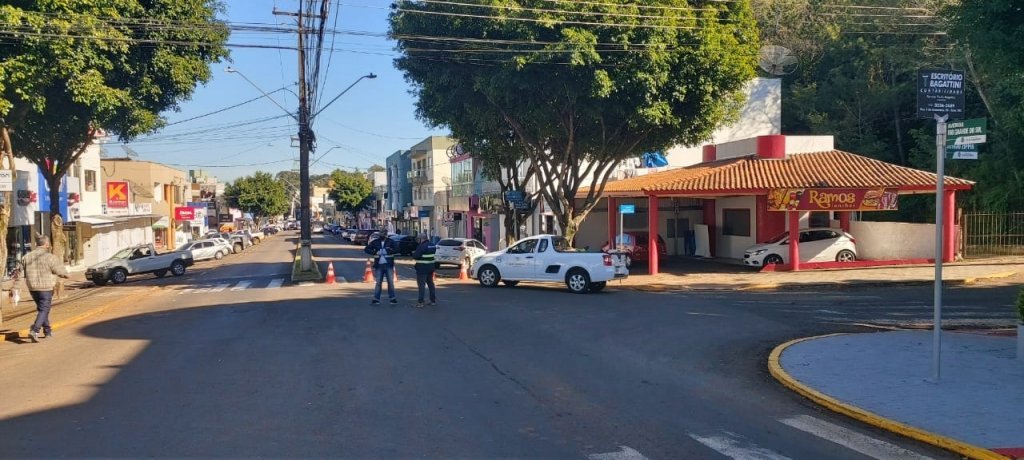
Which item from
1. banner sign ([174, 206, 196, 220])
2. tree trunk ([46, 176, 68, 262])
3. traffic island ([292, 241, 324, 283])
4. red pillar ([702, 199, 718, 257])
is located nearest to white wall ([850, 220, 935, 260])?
red pillar ([702, 199, 718, 257])

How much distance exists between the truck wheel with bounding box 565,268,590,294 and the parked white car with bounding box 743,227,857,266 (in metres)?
9.83

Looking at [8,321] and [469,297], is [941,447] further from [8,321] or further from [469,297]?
[8,321]

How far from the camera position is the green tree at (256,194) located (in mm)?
98919

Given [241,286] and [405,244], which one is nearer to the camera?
[241,286]

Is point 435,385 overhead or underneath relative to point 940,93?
underneath

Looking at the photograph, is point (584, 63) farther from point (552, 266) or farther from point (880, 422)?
point (880, 422)

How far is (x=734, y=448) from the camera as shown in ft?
22.3

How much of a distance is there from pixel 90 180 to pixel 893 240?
4089 centimetres

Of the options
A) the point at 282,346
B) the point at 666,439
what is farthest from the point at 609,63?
the point at 666,439

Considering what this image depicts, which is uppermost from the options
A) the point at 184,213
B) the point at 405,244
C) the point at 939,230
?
the point at 184,213

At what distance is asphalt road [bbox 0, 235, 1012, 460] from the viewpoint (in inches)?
273

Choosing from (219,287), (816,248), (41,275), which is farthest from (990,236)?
(41,275)

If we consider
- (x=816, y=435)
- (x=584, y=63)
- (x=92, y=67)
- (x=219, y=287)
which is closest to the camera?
(x=816, y=435)

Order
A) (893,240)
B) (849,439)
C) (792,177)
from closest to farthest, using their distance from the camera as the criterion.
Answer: (849,439)
(792,177)
(893,240)
